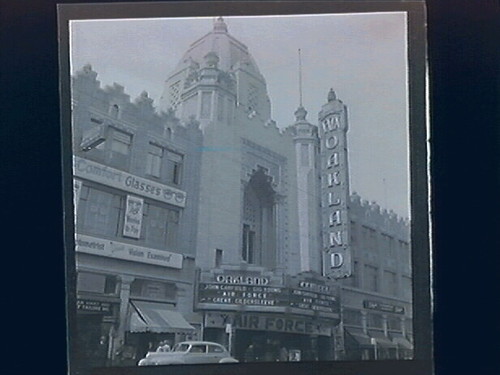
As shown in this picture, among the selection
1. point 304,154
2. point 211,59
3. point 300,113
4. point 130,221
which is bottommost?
point 130,221

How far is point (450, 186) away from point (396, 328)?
517mm

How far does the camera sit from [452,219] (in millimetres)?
2359

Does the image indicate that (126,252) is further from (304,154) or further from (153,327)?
(304,154)

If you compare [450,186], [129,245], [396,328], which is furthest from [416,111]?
[129,245]

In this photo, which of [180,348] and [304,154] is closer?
[180,348]

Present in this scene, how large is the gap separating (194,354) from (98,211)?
57cm

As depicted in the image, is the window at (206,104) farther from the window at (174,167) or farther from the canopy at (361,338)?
the canopy at (361,338)

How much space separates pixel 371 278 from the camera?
2.37m

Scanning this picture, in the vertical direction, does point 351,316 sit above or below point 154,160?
below

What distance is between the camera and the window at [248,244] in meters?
2.34

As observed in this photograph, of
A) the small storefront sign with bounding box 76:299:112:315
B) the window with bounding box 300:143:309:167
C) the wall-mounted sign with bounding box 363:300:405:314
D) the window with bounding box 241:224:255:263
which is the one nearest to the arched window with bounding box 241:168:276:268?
the window with bounding box 241:224:255:263

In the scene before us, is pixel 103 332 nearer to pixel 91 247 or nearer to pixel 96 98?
pixel 91 247

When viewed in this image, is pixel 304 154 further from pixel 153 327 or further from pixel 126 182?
pixel 153 327

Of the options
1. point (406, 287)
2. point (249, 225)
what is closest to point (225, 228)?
point (249, 225)
